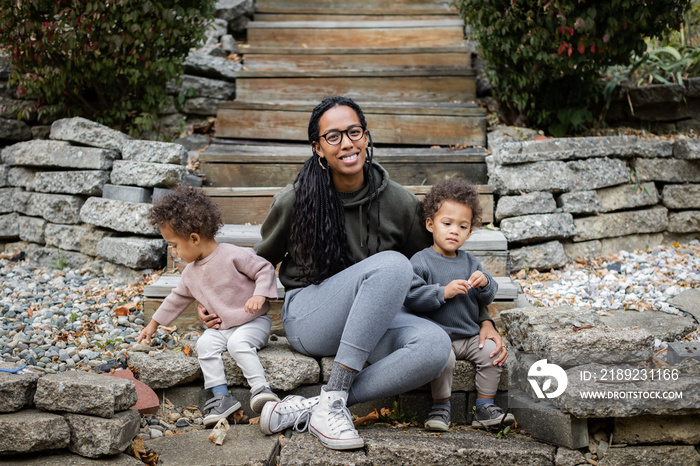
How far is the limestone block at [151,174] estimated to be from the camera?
3715mm

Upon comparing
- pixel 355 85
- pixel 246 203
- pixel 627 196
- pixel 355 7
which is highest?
pixel 355 7

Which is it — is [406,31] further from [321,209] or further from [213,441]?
[213,441]

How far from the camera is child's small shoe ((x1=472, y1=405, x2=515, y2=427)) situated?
93.9 inches

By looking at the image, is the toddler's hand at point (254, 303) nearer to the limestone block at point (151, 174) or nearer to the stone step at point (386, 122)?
the limestone block at point (151, 174)

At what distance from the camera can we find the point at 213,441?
220 cm

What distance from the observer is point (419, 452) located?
214 centimetres

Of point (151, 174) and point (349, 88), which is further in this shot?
point (349, 88)

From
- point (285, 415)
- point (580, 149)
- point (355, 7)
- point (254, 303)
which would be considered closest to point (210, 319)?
point (254, 303)

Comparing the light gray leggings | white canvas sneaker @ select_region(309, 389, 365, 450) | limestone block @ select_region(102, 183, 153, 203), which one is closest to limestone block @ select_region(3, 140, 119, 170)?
limestone block @ select_region(102, 183, 153, 203)

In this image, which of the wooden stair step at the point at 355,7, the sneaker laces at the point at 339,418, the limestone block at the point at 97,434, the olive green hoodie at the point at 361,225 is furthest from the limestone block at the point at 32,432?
the wooden stair step at the point at 355,7

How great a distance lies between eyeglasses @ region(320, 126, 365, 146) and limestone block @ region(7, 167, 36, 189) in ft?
9.27

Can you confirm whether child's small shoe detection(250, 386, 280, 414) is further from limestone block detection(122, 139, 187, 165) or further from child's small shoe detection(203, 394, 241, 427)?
limestone block detection(122, 139, 187, 165)

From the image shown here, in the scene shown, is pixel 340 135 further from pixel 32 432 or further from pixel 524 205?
pixel 524 205

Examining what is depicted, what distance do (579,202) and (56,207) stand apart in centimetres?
335
